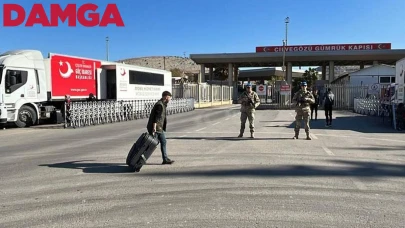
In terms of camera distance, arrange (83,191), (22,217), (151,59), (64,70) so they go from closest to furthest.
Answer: (22,217), (83,191), (64,70), (151,59)

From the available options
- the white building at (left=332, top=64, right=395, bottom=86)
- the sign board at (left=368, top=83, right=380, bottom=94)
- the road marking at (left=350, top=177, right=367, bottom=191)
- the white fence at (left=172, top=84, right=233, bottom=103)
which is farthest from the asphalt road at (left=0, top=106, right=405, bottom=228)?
the white building at (left=332, top=64, right=395, bottom=86)

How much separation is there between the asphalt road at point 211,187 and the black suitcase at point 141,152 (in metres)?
0.19

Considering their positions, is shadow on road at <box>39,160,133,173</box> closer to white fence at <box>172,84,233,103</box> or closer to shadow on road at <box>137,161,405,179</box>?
shadow on road at <box>137,161,405,179</box>

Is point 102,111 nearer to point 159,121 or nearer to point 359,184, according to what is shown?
point 159,121

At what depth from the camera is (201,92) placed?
4253 centimetres

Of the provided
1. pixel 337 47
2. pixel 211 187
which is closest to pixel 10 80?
pixel 211 187

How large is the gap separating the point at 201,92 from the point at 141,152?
115 ft

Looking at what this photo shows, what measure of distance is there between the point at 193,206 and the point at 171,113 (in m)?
25.0

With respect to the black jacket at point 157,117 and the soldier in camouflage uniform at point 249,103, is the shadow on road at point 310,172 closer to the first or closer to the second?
the black jacket at point 157,117

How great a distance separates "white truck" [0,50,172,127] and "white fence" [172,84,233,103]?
1342 cm

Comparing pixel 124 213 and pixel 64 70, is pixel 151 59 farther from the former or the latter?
pixel 124 213

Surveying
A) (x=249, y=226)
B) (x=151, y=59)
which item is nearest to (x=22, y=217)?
(x=249, y=226)

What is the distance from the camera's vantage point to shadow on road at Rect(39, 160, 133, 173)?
772cm

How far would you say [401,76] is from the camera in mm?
17688
